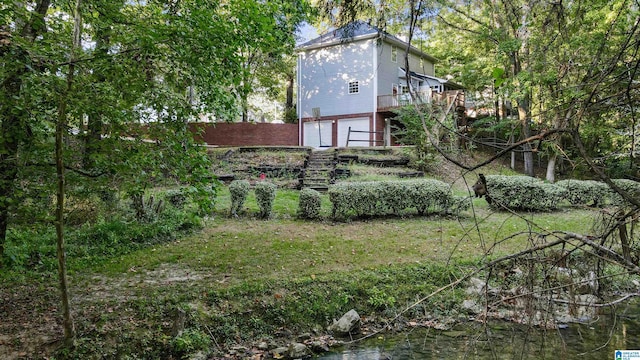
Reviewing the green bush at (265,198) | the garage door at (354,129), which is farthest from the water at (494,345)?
the garage door at (354,129)

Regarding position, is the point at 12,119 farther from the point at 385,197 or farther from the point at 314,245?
the point at 385,197

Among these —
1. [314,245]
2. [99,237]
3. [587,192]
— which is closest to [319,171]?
[314,245]

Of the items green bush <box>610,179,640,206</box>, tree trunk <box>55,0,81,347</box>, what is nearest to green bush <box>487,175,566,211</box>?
green bush <box>610,179,640,206</box>

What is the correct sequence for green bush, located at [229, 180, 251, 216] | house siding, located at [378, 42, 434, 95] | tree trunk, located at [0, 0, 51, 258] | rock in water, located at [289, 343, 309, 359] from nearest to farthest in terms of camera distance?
tree trunk, located at [0, 0, 51, 258], rock in water, located at [289, 343, 309, 359], green bush, located at [229, 180, 251, 216], house siding, located at [378, 42, 434, 95]

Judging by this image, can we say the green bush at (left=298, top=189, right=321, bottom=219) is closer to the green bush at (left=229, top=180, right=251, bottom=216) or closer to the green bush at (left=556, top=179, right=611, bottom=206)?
the green bush at (left=229, top=180, right=251, bottom=216)

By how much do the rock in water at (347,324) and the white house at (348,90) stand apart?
16.6 meters

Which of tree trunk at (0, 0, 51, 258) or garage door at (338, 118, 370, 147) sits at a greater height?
garage door at (338, 118, 370, 147)

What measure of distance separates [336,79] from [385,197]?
15279 mm

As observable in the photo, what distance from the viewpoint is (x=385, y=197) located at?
9.89 meters

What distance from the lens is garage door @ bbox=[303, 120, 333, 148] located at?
23906mm

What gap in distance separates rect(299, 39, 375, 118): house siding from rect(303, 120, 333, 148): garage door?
0.61 m

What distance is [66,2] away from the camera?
5.00 meters

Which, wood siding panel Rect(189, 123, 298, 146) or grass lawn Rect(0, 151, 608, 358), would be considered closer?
grass lawn Rect(0, 151, 608, 358)

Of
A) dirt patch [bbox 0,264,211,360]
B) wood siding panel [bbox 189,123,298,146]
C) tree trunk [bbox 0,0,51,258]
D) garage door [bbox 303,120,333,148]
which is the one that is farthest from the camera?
garage door [bbox 303,120,333,148]
